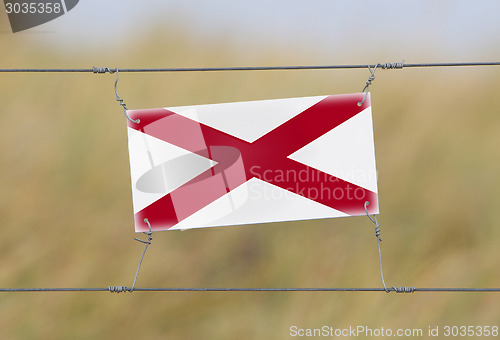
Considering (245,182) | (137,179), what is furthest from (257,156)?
(137,179)

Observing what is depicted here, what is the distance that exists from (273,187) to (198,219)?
9.8 inches

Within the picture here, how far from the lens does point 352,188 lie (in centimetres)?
149

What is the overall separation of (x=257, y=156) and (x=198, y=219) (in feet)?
0.86

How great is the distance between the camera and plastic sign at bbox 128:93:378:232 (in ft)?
4.89

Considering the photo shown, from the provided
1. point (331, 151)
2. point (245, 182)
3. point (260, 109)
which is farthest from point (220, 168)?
point (331, 151)

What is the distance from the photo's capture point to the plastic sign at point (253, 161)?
4.89 feet

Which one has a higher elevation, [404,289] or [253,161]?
[253,161]

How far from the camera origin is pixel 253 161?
1513 millimetres

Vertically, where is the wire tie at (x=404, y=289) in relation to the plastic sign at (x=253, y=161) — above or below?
below

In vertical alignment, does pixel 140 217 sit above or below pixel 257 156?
below

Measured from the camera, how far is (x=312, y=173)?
1.50 meters

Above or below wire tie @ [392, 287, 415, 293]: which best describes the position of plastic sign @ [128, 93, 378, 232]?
above

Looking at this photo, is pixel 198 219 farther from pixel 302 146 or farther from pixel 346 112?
pixel 346 112

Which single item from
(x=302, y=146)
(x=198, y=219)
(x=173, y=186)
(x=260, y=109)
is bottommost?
(x=198, y=219)
